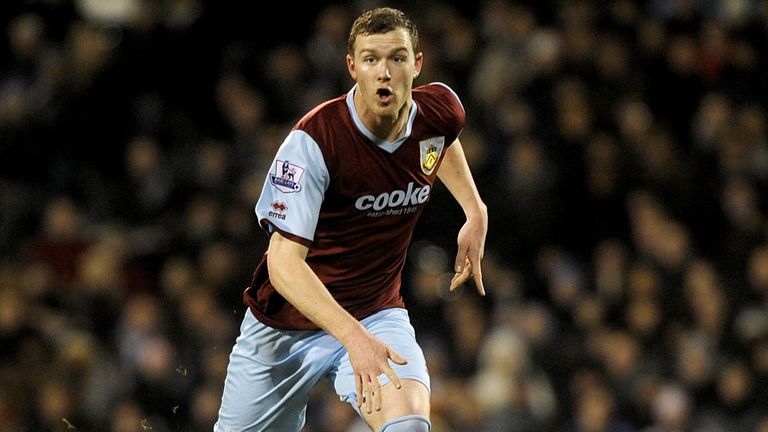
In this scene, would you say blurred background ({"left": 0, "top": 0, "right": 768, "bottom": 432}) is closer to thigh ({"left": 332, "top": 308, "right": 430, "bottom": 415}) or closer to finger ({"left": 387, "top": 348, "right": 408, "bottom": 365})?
thigh ({"left": 332, "top": 308, "right": 430, "bottom": 415})

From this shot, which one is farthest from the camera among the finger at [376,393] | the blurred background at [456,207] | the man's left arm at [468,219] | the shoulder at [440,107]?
the blurred background at [456,207]

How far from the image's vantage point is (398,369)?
4953mm

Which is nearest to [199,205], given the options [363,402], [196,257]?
[196,257]

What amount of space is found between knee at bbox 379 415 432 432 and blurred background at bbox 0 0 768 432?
371cm

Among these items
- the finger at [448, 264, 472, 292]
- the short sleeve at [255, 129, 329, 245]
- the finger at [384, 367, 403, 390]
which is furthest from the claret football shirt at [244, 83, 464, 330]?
the finger at [384, 367, 403, 390]

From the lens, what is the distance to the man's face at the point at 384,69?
4.89m

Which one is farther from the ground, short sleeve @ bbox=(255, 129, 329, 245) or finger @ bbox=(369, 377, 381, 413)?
short sleeve @ bbox=(255, 129, 329, 245)

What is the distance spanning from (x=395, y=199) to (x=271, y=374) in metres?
0.98

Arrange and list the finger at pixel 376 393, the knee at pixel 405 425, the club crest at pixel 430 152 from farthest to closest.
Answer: the club crest at pixel 430 152 → the knee at pixel 405 425 → the finger at pixel 376 393

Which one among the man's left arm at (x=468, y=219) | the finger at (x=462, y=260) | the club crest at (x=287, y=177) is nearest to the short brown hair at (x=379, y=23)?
the club crest at (x=287, y=177)

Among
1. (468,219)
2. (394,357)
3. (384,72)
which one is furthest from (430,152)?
(394,357)

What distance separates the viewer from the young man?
4.75m

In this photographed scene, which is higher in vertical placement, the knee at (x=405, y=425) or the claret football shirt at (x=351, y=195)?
the claret football shirt at (x=351, y=195)

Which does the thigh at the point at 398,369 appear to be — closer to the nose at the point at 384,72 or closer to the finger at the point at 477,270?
the finger at the point at 477,270
